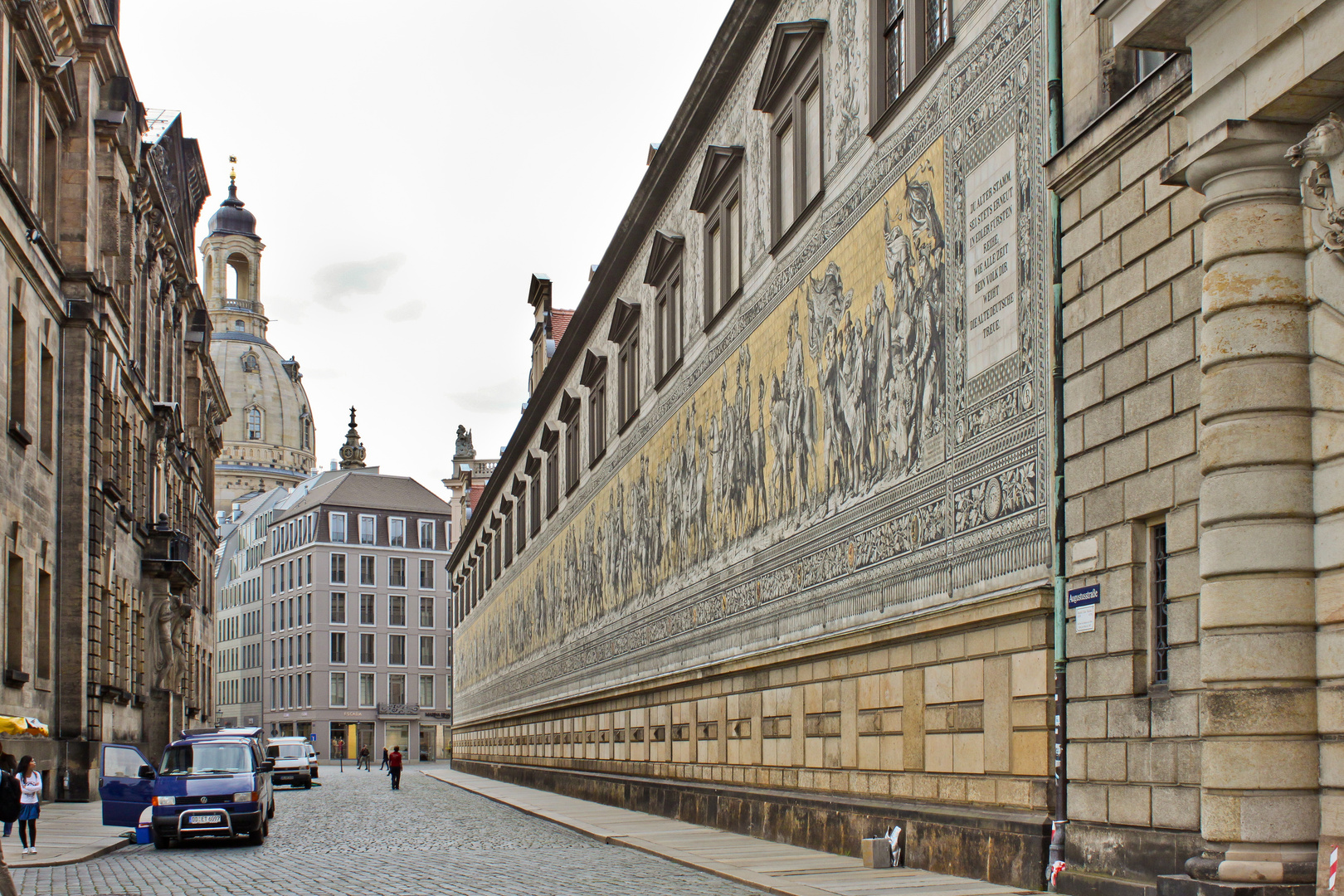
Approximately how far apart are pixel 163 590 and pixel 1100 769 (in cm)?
4348

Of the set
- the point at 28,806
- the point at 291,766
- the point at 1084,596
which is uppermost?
the point at 1084,596

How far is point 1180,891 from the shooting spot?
34.0 feet

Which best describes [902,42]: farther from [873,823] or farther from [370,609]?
[370,609]

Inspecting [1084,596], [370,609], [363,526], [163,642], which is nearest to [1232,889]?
[1084,596]

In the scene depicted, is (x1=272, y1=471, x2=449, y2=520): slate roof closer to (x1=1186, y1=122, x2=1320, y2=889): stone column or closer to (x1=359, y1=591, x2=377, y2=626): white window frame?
(x1=359, y1=591, x2=377, y2=626): white window frame

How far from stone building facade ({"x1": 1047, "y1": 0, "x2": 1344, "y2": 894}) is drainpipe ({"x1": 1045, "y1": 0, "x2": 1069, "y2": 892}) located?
0.29 metres

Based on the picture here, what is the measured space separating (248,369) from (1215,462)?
169 m

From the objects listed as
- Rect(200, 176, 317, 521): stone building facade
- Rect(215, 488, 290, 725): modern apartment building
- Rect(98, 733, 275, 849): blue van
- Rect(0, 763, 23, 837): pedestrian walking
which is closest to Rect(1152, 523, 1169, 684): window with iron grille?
Rect(0, 763, 23, 837): pedestrian walking

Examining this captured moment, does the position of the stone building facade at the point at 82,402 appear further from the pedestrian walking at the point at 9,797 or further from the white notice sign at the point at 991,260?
the white notice sign at the point at 991,260

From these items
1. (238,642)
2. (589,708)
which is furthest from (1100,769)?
(238,642)

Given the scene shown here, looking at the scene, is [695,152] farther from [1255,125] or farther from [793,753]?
[1255,125]

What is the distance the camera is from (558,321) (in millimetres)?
54812

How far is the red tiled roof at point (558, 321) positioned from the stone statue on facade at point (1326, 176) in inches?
1736

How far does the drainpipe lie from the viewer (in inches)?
504
